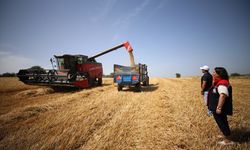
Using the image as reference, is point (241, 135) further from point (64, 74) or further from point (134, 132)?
point (64, 74)

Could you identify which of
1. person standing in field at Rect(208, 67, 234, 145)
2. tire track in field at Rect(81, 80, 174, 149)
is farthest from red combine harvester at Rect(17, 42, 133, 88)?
person standing in field at Rect(208, 67, 234, 145)

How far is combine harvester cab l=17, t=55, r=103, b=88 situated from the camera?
34.9ft

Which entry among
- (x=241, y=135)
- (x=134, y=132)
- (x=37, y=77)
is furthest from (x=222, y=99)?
(x=37, y=77)

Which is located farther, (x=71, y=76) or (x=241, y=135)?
(x=71, y=76)

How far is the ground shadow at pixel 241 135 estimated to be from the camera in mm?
3085

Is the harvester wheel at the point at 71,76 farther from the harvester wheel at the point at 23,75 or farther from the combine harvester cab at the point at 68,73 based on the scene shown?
the harvester wheel at the point at 23,75

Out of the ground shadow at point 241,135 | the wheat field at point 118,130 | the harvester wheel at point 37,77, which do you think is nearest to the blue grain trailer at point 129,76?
the wheat field at point 118,130

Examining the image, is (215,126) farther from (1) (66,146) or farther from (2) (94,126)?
(1) (66,146)

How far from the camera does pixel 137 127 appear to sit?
3.91 m

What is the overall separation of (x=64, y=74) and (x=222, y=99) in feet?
35.3

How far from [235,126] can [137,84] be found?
268 inches

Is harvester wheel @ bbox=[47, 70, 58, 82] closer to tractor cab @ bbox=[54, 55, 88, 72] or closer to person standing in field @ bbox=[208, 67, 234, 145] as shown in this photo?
tractor cab @ bbox=[54, 55, 88, 72]

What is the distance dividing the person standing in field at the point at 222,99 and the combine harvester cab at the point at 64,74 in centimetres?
946

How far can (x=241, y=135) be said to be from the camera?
3283mm
